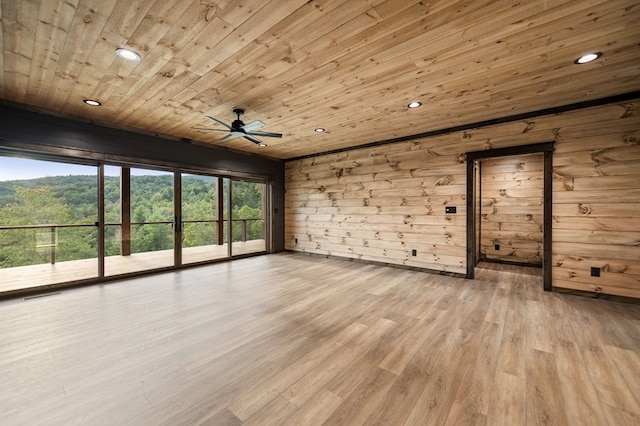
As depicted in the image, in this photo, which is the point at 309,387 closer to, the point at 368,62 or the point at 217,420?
the point at 217,420

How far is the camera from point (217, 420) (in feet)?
4.87

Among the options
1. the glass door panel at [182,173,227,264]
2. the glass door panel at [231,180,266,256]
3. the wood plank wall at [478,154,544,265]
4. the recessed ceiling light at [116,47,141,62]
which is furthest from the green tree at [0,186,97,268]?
the wood plank wall at [478,154,544,265]

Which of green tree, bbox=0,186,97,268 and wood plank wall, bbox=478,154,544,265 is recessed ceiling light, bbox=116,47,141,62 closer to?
green tree, bbox=0,186,97,268

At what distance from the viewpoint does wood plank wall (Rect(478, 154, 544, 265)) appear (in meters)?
5.49

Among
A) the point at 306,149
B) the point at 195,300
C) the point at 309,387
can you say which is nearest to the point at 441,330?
the point at 309,387

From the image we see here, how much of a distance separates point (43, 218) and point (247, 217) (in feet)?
14.9

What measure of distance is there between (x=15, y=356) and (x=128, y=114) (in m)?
3.37

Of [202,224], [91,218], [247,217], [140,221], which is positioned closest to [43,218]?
[91,218]

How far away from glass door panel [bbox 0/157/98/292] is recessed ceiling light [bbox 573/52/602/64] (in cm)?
673

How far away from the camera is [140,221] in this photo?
630 cm

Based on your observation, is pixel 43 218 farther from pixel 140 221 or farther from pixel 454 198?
pixel 454 198

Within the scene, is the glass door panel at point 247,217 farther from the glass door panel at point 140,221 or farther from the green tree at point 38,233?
the green tree at point 38,233

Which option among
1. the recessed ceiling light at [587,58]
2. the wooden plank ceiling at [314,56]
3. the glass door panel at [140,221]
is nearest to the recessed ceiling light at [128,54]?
the wooden plank ceiling at [314,56]

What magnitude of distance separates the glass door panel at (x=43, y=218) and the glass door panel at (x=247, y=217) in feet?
9.01
